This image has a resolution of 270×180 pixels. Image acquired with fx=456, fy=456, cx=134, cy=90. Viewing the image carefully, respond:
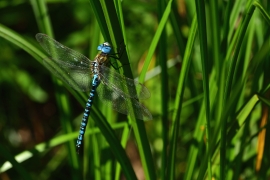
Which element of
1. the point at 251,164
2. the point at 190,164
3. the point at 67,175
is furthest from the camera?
the point at 67,175

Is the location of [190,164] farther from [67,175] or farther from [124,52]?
[67,175]

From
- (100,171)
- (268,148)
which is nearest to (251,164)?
(268,148)

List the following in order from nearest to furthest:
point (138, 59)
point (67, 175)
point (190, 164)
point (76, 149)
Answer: point (190, 164), point (76, 149), point (138, 59), point (67, 175)

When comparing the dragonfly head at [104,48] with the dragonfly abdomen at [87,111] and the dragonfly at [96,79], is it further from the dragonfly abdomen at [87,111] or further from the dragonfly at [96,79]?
the dragonfly abdomen at [87,111]

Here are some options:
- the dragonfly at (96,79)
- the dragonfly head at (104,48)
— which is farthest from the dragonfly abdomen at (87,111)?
the dragonfly head at (104,48)

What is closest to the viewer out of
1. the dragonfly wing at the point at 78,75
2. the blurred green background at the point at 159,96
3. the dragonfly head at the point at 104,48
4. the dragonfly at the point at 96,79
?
the blurred green background at the point at 159,96

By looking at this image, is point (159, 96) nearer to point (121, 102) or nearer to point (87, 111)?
point (121, 102)

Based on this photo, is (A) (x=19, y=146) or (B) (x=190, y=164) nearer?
(B) (x=190, y=164)
